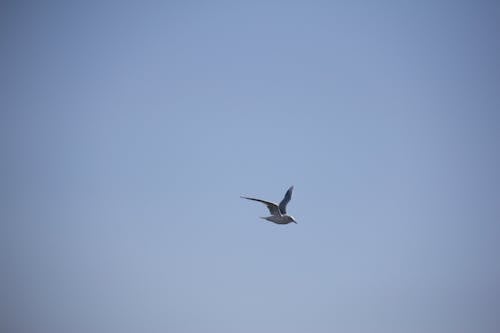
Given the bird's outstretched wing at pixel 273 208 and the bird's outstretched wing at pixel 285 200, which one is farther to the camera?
the bird's outstretched wing at pixel 285 200

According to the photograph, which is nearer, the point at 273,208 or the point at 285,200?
the point at 273,208

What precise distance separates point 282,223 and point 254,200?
19.2 ft

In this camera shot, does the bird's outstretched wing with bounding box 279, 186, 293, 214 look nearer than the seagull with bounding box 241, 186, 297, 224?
No

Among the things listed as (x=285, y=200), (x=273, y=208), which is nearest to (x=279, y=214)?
(x=273, y=208)

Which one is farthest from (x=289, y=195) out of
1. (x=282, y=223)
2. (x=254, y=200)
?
(x=254, y=200)

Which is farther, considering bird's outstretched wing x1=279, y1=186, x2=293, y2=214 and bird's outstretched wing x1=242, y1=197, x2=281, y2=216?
bird's outstretched wing x1=279, y1=186, x2=293, y2=214

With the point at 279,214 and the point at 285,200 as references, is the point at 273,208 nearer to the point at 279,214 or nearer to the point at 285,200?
the point at 279,214

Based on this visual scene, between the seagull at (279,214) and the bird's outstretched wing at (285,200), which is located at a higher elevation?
the bird's outstretched wing at (285,200)

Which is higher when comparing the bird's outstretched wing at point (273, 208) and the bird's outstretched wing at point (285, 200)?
the bird's outstretched wing at point (285, 200)

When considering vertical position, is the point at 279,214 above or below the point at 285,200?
below

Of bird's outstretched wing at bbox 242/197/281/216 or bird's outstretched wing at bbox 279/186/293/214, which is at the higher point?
bird's outstretched wing at bbox 279/186/293/214

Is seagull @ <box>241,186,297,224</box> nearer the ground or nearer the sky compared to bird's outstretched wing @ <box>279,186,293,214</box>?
nearer the ground

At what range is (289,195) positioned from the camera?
5678 centimetres

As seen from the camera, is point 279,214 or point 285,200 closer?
point 279,214
